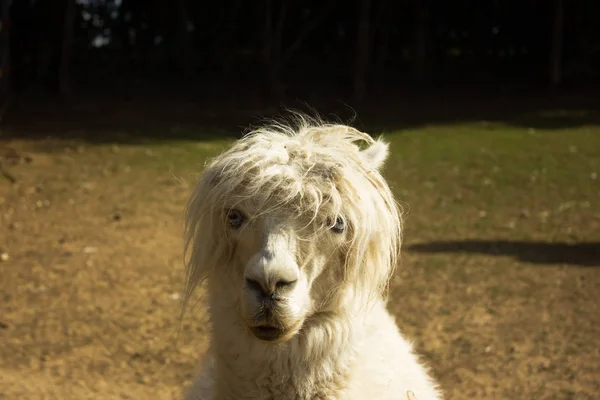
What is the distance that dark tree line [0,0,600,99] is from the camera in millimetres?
20797

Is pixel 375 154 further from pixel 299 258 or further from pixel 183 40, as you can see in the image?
pixel 183 40

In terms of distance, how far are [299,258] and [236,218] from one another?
0.29 metres

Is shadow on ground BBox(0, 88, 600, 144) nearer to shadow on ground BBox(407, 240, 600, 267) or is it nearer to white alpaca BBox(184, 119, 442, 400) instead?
shadow on ground BBox(407, 240, 600, 267)

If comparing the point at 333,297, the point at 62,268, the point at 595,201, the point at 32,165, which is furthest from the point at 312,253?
the point at 32,165

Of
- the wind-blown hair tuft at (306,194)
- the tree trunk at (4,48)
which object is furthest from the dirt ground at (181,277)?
the tree trunk at (4,48)

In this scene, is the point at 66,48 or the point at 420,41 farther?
the point at 420,41

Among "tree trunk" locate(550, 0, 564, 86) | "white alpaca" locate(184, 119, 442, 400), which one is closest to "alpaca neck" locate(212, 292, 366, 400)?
"white alpaca" locate(184, 119, 442, 400)

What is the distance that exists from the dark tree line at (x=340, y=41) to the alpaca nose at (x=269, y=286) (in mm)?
17701

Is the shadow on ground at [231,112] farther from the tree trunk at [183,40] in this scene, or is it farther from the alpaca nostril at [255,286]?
the alpaca nostril at [255,286]

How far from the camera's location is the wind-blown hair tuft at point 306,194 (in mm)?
2875

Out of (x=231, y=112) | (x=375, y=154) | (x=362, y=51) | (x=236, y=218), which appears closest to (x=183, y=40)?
(x=231, y=112)

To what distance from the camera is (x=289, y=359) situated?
288cm

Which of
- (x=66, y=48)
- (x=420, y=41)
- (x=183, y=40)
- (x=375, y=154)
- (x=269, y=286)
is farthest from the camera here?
(x=183, y=40)

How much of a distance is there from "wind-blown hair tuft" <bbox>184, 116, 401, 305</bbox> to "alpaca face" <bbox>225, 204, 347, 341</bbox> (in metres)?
0.04
